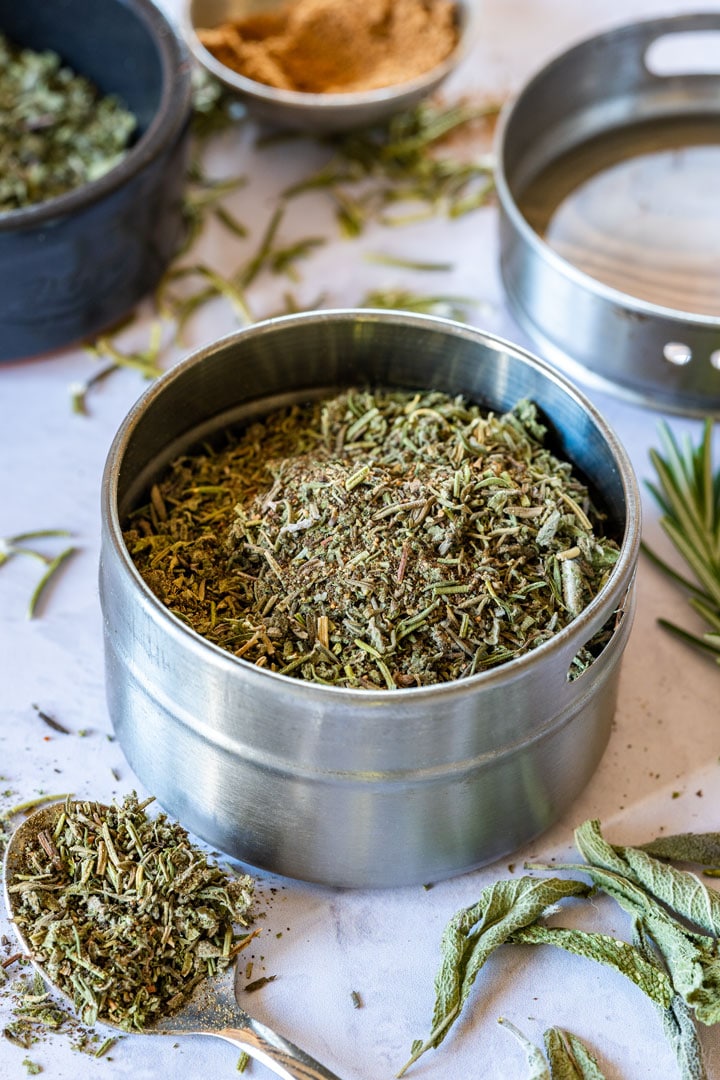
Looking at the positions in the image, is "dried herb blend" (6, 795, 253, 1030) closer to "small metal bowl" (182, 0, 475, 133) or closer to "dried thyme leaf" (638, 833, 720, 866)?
"dried thyme leaf" (638, 833, 720, 866)

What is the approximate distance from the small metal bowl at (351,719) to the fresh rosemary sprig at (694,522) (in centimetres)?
16

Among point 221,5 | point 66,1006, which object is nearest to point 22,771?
point 66,1006

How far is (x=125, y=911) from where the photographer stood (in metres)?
0.93

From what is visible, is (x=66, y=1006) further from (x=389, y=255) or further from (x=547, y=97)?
(x=547, y=97)

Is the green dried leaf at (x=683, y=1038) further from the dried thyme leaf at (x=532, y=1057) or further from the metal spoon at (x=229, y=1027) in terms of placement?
the metal spoon at (x=229, y=1027)

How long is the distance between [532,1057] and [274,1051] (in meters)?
0.18

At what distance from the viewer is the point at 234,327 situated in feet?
4.78

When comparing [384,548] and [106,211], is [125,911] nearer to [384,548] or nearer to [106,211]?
[384,548]

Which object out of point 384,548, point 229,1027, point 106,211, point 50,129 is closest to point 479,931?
point 229,1027

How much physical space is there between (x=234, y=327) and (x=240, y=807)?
0.67 metres

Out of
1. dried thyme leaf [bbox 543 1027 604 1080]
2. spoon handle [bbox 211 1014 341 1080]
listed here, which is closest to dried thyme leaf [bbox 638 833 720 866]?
dried thyme leaf [bbox 543 1027 604 1080]

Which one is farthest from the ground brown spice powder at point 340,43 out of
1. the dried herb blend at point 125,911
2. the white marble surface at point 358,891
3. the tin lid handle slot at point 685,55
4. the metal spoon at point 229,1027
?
the metal spoon at point 229,1027

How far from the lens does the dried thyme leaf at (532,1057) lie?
34.9 inches

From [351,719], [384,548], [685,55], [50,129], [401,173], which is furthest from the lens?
[685,55]
